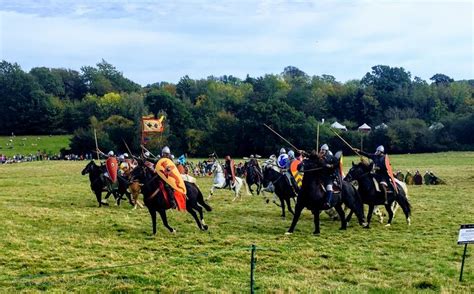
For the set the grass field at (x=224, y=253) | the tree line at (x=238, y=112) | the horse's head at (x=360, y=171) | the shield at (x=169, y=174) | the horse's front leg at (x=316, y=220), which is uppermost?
the tree line at (x=238, y=112)

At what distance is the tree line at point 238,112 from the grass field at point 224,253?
4801 cm

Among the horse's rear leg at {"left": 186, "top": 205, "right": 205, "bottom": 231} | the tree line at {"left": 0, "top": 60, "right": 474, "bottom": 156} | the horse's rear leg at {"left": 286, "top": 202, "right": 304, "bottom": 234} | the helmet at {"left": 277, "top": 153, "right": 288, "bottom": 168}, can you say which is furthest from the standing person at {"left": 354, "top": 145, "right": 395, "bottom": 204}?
the tree line at {"left": 0, "top": 60, "right": 474, "bottom": 156}

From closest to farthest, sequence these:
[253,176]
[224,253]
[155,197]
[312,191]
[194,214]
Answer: [224,253] → [312,191] → [155,197] → [194,214] → [253,176]

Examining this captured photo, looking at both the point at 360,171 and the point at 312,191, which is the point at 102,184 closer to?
the point at 312,191

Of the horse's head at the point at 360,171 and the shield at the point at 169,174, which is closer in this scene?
the shield at the point at 169,174

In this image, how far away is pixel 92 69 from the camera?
416ft

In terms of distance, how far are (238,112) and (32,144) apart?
106ft

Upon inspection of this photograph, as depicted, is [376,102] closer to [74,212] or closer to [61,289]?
[74,212]

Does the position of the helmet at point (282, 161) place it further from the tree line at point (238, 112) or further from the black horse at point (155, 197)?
the tree line at point (238, 112)

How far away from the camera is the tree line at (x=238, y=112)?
73.2m

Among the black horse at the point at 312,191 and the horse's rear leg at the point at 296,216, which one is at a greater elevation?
the black horse at the point at 312,191

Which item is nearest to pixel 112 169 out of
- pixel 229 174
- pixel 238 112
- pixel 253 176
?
pixel 229 174

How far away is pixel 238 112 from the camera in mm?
81000

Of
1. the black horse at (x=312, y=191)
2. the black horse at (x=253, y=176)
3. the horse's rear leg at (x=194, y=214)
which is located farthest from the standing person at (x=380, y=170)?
the black horse at (x=253, y=176)
